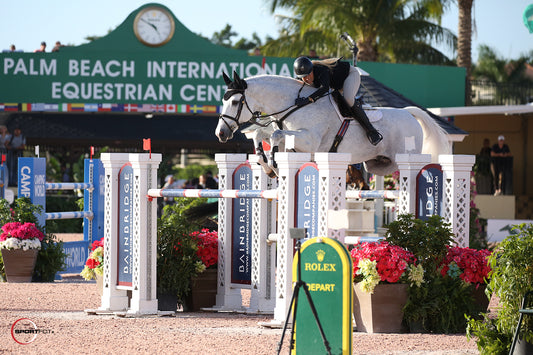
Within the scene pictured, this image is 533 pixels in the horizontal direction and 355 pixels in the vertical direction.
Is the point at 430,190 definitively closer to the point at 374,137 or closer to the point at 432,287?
the point at 432,287

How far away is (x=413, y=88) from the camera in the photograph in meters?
23.6

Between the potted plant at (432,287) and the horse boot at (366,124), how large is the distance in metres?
1.81

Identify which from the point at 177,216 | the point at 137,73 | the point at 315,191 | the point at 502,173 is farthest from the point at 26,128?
the point at 315,191

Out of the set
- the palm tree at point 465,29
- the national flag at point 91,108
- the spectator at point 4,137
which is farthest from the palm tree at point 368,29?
the spectator at point 4,137

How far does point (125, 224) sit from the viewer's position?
8734 millimetres

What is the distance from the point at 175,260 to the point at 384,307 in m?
2.47

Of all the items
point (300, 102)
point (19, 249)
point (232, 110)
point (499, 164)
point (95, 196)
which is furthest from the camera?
point (499, 164)

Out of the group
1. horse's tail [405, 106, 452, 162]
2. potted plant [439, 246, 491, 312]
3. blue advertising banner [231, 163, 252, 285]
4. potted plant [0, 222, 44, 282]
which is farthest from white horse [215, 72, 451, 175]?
potted plant [0, 222, 44, 282]

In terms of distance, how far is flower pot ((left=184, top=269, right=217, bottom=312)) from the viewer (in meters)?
9.12

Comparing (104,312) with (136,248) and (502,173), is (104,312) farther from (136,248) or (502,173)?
(502,173)

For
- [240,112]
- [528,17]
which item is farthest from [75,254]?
[528,17]

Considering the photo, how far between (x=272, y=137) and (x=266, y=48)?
2335 centimetres

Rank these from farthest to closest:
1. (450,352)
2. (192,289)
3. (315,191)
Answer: (192,289) < (315,191) < (450,352)

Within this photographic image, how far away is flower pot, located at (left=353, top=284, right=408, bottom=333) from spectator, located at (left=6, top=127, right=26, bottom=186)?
15386 mm
